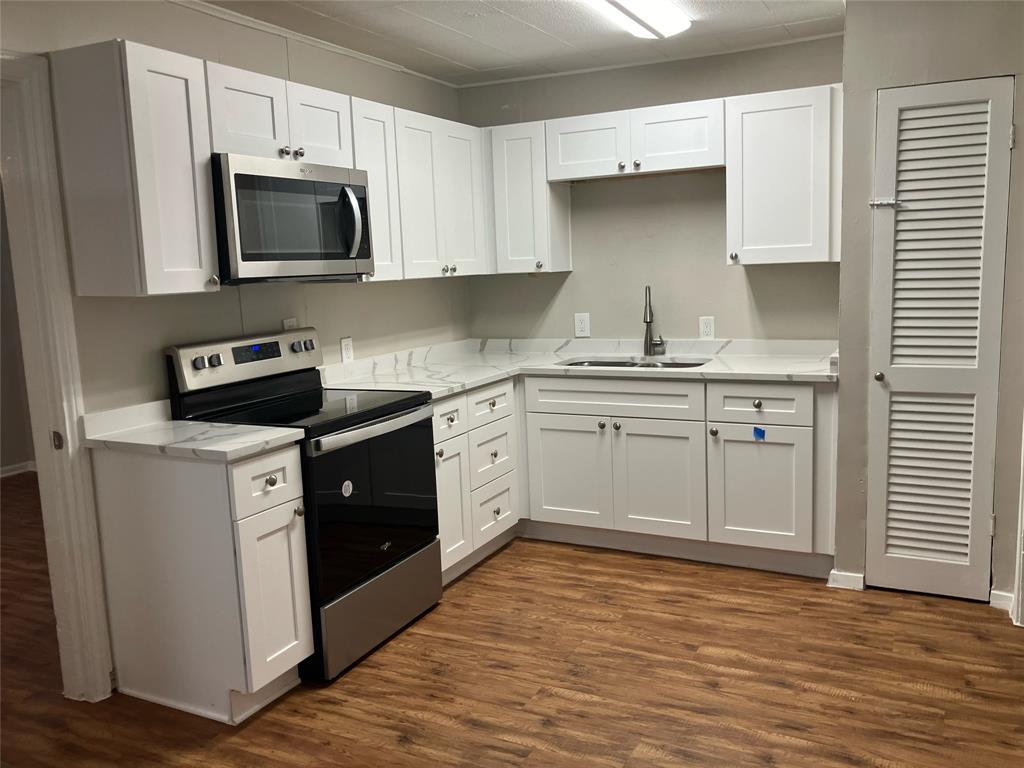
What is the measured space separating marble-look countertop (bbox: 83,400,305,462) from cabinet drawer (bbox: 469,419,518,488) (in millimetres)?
1231

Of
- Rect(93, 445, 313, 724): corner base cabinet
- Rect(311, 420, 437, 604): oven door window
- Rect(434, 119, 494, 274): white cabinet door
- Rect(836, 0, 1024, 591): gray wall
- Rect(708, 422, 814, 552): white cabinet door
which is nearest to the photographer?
Rect(93, 445, 313, 724): corner base cabinet

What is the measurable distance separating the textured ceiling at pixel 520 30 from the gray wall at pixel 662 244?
106mm

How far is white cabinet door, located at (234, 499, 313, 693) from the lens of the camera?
254cm

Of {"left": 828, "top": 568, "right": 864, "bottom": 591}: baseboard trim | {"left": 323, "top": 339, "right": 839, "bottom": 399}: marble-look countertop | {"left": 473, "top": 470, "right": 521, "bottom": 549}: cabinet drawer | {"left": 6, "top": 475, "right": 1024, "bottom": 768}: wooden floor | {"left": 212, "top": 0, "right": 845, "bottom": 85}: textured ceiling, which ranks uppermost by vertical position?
{"left": 212, "top": 0, "right": 845, "bottom": 85}: textured ceiling

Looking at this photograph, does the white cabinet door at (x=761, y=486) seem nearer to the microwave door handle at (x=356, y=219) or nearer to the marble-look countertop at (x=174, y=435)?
the microwave door handle at (x=356, y=219)

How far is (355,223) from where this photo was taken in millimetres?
3236

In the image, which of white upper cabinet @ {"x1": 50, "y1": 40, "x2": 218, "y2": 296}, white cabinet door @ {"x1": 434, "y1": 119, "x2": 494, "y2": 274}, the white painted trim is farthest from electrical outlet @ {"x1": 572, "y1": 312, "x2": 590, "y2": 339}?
the white painted trim

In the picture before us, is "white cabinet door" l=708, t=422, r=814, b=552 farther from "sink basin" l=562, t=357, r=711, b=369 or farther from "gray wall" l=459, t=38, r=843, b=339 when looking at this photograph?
"gray wall" l=459, t=38, r=843, b=339

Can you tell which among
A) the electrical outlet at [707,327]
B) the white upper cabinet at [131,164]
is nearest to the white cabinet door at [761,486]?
the electrical outlet at [707,327]

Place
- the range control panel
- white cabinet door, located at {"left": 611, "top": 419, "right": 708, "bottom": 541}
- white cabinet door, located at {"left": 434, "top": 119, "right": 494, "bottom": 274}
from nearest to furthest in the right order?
the range control panel
white cabinet door, located at {"left": 611, "top": 419, "right": 708, "bottom": 541}
white cabinet door, located at {"left": 434, "top": 119, "right": 494, "bottom": 274}

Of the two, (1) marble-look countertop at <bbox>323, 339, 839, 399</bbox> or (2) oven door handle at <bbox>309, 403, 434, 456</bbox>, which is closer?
(2) oven door handle at <bbox>309, 403, 434, 456</bbox>

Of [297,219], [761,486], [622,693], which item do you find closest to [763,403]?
[761,486]

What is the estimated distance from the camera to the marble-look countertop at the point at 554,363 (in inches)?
144

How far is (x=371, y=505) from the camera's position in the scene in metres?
3.02
